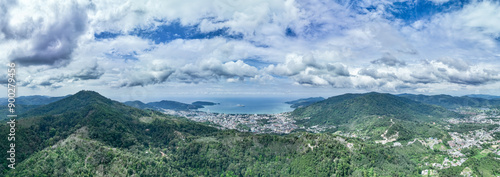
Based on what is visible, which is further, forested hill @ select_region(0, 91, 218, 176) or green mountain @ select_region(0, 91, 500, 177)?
forested hill @ select_region(0, 91, 218, 176)

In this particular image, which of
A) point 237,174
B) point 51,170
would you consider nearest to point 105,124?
point 51,170

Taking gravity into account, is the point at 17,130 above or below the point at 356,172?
above

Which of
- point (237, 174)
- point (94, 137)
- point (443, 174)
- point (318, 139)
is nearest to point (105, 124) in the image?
point (94, 137)

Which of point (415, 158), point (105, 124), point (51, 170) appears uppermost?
point (105, 124)

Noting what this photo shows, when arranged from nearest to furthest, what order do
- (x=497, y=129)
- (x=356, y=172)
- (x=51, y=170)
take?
(x=51, y=170) → (x=356, y=172) → (x=497, y=129)

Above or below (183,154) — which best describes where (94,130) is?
above

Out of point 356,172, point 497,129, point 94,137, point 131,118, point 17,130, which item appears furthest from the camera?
point 497,129

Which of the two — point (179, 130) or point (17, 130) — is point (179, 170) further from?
point (17, 130)

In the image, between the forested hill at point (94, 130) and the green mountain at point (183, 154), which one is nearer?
the green mountain at point (183, 154)

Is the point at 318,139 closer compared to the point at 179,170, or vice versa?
the point at 179,170

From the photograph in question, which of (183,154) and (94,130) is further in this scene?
(183,154)
